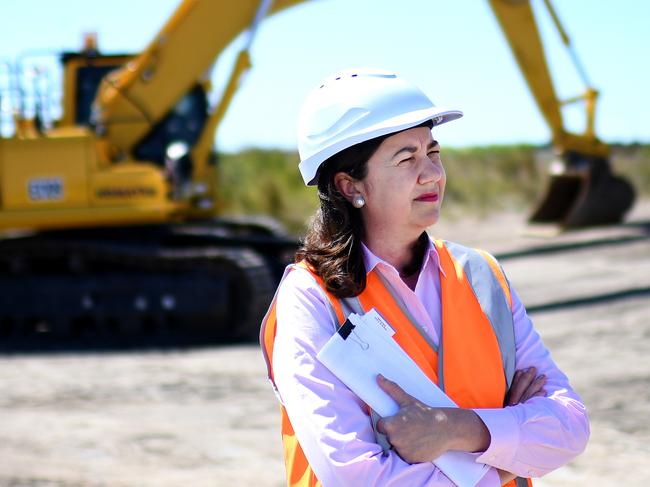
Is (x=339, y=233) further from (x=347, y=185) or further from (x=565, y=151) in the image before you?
(x=565, y=151)

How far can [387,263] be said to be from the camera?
2.40 meters

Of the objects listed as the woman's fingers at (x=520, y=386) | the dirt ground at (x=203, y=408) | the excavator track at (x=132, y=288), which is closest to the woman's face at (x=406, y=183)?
the woman's fingers at (x=520, y=386)

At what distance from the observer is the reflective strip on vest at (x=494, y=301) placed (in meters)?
2.36

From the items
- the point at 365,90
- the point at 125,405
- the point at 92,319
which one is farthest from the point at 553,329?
the point at 365,90

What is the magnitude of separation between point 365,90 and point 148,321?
7850 mm

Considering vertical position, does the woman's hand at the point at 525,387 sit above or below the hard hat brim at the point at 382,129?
below

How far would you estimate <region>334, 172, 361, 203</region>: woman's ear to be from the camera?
246cm

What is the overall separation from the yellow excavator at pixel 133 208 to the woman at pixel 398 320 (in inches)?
271

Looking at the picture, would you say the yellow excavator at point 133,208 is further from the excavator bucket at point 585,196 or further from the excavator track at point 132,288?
the excavator bucket at point 585,196

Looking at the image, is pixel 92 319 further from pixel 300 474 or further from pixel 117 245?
pixel 300 474

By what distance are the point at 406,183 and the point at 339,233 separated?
0.65 feet

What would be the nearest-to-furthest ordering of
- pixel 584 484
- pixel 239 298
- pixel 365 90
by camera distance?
pixel 365 90
pixel 584 484
pixel 239 298

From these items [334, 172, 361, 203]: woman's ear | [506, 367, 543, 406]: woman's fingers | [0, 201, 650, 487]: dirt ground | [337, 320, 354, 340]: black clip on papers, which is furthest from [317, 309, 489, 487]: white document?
[0, 201, 650, 487]: dirt ground

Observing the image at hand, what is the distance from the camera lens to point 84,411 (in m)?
6.65
